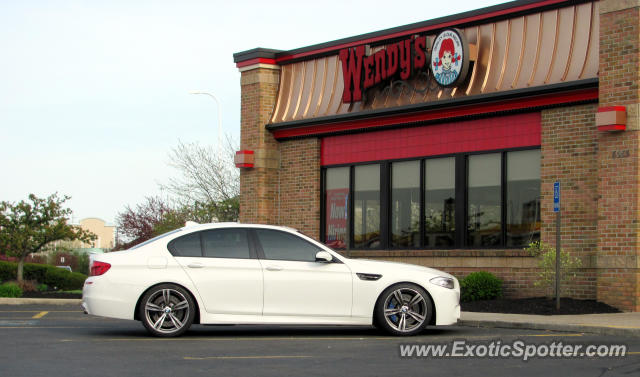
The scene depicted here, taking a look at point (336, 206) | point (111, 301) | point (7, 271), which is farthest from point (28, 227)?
point (111, 301)

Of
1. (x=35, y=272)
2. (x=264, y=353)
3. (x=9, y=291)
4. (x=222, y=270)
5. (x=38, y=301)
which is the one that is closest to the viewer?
(x=264, y=353)

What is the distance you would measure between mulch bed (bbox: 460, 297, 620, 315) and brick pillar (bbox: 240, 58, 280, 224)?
7675 millimetres

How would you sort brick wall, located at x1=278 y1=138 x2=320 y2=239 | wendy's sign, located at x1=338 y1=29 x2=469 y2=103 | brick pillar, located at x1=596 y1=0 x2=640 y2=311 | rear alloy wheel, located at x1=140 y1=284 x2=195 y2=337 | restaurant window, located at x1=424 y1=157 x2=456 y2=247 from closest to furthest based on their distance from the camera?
1. rear alloy wheel, located at x1=140 y1=284 x2=195 y2=337
2. brick pillar, located at x1=596 y1=0 x2=640 y2=311
3. wendy's sign, located at x1=338 y1=29 x2=469 y2=103
4. restaurant window, located at x1=424 y1=157 x2=456 y2=247
5. brick wall, located at x1=278 y1=138 x2=320 y2=239

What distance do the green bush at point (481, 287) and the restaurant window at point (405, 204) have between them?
2.37m

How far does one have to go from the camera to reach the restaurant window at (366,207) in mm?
22969

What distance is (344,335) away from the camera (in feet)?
43.4

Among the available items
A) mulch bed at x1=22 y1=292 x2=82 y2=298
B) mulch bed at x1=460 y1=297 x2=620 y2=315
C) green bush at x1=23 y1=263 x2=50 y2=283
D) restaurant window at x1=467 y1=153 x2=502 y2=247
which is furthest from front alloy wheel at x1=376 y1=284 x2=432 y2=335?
green bush at x1=23 y1=263 x2=50 y2=283

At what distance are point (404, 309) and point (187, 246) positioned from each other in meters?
3.08

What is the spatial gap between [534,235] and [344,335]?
769 cm

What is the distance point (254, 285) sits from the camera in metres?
12.8

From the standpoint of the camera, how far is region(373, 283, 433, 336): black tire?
12961mm

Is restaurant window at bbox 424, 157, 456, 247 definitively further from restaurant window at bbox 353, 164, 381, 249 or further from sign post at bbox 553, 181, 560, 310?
sign post at bbox 553, 181, 560, 310

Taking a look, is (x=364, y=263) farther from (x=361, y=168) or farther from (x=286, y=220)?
(x=286, y=220)

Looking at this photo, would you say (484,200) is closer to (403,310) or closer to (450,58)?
(450,58)
